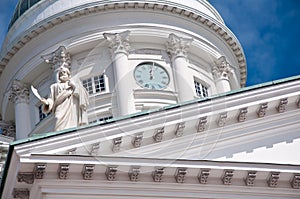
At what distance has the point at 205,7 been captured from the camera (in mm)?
40031

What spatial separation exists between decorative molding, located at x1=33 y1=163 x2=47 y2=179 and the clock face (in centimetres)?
1574

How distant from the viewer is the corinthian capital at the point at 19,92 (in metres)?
37.7

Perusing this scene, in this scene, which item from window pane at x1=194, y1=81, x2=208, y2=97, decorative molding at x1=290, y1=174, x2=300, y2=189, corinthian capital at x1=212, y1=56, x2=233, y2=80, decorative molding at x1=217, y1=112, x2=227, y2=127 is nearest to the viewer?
decorative molding at x1=290, y1=174, x2=300, y2=189

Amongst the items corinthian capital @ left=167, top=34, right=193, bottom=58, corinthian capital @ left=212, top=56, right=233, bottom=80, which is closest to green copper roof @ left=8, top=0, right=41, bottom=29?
corinthian capital @ left=167, top=34, right=193, bottom=58

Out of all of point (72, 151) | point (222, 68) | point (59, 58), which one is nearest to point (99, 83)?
point (59, 58)

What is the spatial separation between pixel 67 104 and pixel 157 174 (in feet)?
10.1

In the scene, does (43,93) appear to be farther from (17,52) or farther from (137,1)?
(137,1)

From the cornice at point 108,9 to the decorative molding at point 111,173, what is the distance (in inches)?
695

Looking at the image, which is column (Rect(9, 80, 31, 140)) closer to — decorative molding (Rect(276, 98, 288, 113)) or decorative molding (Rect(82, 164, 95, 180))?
decorative molding (Rect(276, 98, 288, 113))

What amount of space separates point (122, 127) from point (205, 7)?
1998cm

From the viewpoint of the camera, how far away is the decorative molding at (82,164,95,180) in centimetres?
1962

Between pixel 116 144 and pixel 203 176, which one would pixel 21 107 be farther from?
pixel 203 176

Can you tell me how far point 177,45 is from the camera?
36.9 m

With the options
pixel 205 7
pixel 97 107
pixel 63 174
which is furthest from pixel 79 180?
pixel 205 7
